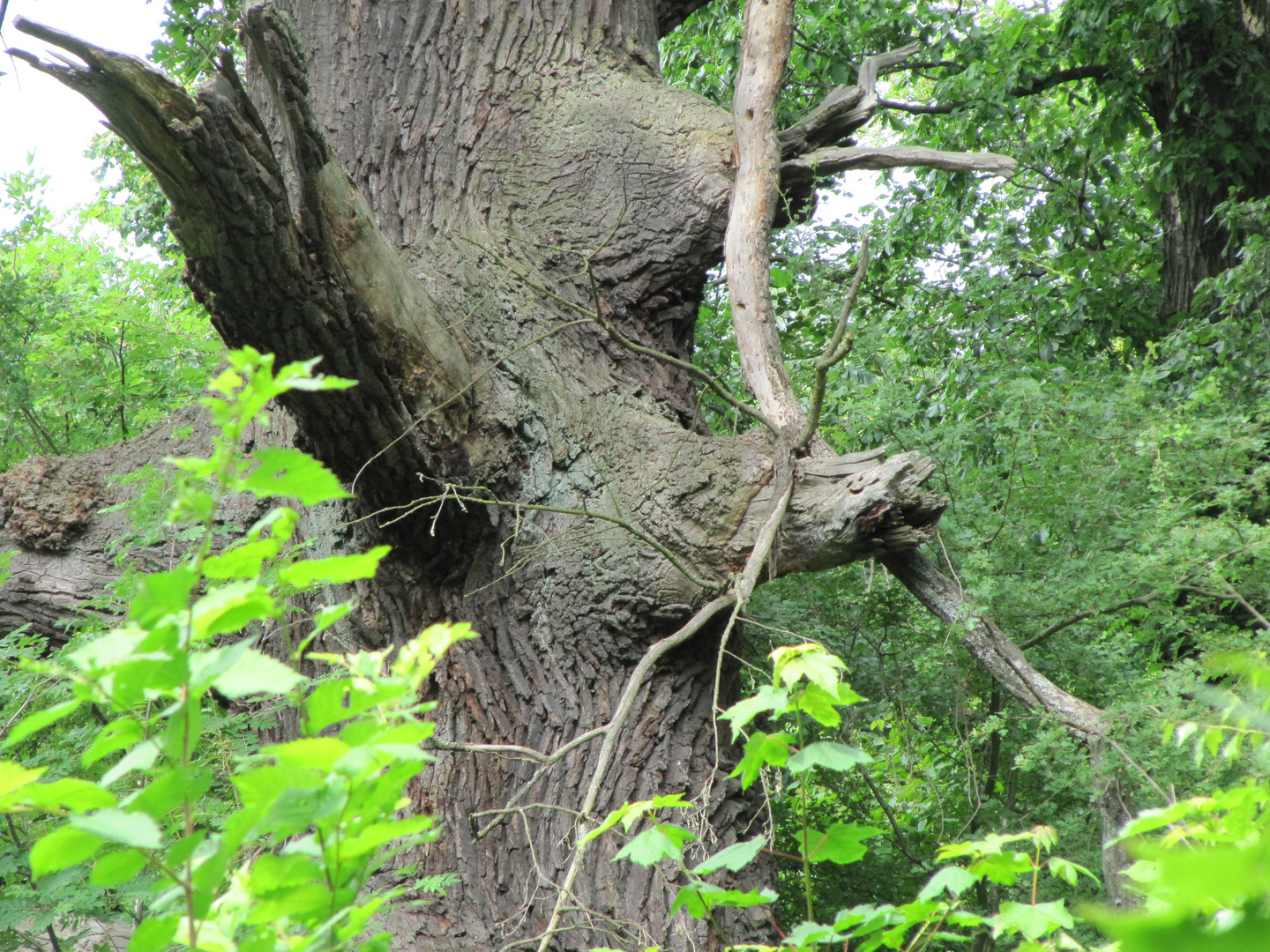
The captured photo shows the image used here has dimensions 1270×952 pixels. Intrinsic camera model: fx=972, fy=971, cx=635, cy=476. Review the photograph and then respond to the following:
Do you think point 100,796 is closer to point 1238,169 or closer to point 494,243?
point 494,243

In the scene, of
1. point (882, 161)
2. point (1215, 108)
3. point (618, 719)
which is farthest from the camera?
point (1215, 108)

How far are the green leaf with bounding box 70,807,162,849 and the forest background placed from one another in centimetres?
89

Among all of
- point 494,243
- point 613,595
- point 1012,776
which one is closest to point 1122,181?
point 1012,776

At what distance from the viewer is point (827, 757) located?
1.17 m

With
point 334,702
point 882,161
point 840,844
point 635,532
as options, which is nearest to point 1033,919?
point 840,844

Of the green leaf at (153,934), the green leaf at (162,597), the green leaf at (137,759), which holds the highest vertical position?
the green leaf at (162,597)

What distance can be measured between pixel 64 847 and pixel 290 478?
0.35 m

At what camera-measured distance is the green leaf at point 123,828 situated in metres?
0.71

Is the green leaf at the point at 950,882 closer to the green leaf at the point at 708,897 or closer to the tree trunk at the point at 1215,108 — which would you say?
the green leaf at the point at 708,897

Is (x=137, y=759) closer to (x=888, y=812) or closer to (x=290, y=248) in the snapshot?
(x=290, y=248)

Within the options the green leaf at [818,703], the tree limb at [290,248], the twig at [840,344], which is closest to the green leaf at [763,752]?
the green leaf at [818,703]

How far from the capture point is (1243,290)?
16.3 feet

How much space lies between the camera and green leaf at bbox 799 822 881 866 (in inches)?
50.9

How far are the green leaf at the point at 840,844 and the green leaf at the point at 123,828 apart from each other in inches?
32.8
